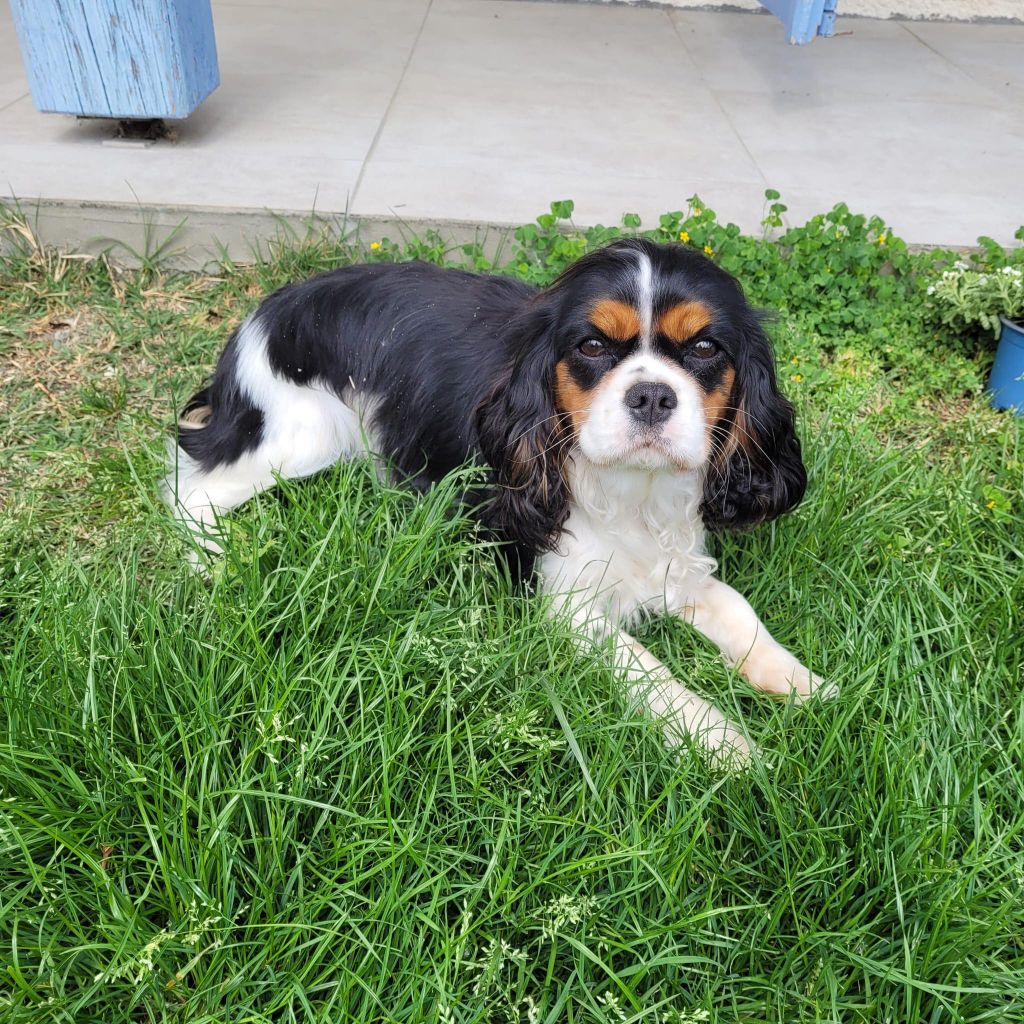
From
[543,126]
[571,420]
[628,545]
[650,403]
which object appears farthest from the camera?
[543,126]

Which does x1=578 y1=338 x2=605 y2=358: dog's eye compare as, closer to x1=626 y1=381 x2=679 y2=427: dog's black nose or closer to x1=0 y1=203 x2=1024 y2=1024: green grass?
x1=626 y1=381 x2=679 y2=427: dog's black nose

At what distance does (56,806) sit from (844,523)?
2.07 m

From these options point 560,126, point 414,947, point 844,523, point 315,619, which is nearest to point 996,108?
point 560,126

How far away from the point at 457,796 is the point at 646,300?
1.11 metres

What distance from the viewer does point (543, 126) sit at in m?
5.03

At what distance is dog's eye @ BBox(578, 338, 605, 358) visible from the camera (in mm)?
2125

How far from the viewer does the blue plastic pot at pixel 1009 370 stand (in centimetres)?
337

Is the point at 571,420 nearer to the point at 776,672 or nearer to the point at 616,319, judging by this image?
the point at 616,319

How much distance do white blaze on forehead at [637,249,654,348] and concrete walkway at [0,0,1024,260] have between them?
2.00 meters

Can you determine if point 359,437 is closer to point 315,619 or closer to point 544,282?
point 315,619

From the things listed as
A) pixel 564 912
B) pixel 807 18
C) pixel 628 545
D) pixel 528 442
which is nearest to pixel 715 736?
pixel 628 545

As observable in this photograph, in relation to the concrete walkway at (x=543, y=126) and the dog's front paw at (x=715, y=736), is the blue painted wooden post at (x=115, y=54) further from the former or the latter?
the dog's front paw at (x=715, y=736)

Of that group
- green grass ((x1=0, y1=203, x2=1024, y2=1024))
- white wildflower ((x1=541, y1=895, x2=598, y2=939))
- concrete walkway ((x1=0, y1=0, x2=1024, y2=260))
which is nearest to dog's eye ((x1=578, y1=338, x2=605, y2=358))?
green grass ((x1=0, y1=203, x2=1024, y2=1024))

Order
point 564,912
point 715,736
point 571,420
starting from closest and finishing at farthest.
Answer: point 564,912
point 715,736
point 571,420
